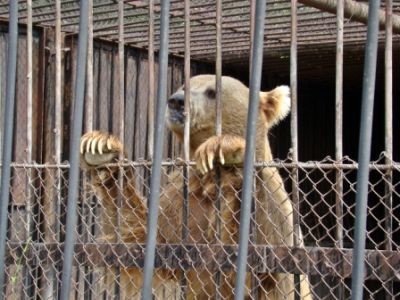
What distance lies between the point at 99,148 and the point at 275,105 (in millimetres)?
1300

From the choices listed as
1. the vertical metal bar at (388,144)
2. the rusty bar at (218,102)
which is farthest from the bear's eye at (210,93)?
the vertical metal bar at (388,144)

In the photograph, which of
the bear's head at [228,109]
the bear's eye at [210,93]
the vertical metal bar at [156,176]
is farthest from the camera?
the bear's eye at [210,93]

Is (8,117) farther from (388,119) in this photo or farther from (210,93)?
(210,93)

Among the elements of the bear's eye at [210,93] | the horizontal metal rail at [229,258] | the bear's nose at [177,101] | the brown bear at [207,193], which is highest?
the bear's eye at [210,93]

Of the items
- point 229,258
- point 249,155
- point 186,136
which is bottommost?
point 229,258

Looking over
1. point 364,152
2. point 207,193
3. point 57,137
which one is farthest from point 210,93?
point 364,152

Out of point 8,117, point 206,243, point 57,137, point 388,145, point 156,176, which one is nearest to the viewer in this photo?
point 156,176

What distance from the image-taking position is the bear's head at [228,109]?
17.0 ft

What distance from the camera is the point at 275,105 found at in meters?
5.36

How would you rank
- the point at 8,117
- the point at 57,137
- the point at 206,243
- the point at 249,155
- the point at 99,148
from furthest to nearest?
the point at 57,137 → the point at 99,148 → the point at 206,243 → the point at 8,117 → the point at 249,155

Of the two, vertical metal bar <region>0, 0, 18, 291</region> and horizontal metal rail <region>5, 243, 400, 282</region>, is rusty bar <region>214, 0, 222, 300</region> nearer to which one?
horizontal metal rail <region>5, 243, 400, 282</region>

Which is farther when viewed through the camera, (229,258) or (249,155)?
(229,258)

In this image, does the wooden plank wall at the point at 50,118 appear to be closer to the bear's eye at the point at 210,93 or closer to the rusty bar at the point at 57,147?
the rusty bar at the point at 57,147

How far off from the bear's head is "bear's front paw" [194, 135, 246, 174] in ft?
2.46
